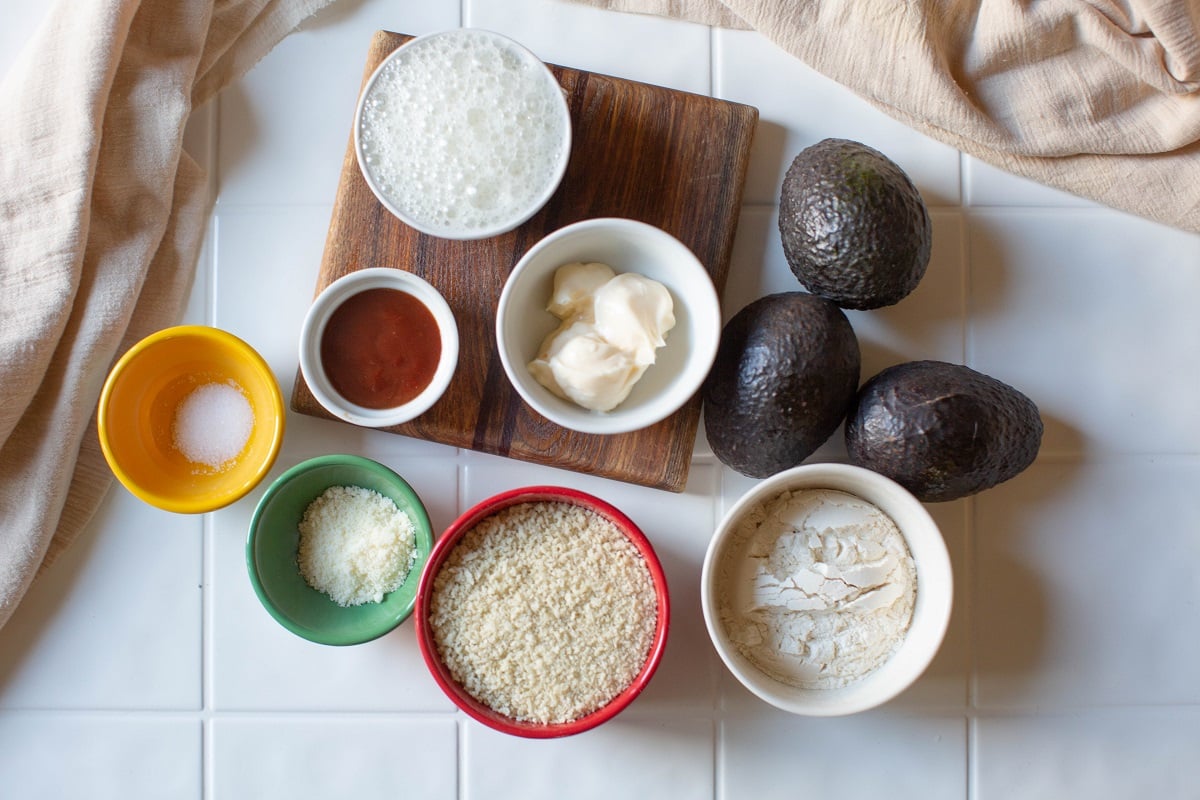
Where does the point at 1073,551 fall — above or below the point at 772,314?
below

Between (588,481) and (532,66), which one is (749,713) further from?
(532,66)

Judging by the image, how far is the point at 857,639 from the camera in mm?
798

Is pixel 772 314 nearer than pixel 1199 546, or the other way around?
pixel 772 314

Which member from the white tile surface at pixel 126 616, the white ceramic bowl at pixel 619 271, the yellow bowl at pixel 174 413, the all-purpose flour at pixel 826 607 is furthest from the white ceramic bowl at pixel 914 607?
the white tile surface at pixel 126 616

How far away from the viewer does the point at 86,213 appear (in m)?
0.81

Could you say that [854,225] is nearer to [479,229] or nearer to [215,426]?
[479,229]

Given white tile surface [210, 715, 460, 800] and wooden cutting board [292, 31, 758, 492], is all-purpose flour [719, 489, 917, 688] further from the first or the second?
white tile surface [210, 715, 460, 800]

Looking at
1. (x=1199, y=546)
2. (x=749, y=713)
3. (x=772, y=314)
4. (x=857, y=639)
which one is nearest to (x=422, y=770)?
(x=749, y=713)

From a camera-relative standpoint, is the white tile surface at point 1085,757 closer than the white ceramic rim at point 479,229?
No

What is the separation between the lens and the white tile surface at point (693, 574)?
87cm

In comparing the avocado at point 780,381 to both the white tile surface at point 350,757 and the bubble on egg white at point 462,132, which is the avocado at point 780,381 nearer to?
the bubble on egg white at point 462,132

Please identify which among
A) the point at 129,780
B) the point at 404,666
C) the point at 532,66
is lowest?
the point at 129,780

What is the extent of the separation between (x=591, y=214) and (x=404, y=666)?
494mm

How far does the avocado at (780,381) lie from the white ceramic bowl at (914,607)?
32mm
